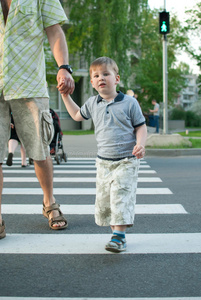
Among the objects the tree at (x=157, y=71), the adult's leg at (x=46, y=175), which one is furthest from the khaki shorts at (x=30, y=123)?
the tree at (x=157, y=71)

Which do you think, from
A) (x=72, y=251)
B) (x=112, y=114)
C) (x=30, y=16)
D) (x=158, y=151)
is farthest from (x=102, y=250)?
(x=158, y=151)

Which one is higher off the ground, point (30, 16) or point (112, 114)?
point (30, 16)

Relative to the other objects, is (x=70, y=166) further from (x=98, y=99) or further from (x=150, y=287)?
(x=150, y=287)

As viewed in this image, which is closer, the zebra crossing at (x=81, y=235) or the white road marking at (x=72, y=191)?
the zebra crossing at (x=81, y=235)

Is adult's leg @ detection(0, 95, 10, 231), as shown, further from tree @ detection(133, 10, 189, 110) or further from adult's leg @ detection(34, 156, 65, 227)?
tree @ detection(133, 10, 189, 110)

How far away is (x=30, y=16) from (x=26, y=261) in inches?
79.2

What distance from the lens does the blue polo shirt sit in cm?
332

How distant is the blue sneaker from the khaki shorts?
3.26 ft

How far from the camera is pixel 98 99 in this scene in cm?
343

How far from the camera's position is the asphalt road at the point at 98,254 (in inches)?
101

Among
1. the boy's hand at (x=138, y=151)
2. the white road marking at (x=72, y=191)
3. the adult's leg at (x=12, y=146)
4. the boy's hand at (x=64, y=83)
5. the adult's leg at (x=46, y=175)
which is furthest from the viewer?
the adult's leg at (x=12, y=146)

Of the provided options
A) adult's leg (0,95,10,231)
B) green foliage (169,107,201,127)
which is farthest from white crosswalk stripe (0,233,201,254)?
green foliage (169,107,201,127)

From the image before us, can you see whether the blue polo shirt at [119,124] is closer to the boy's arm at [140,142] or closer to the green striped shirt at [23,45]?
the boy's arm at [140,142]

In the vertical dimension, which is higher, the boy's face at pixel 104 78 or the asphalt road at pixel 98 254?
the boy's face at pixel 104 78
